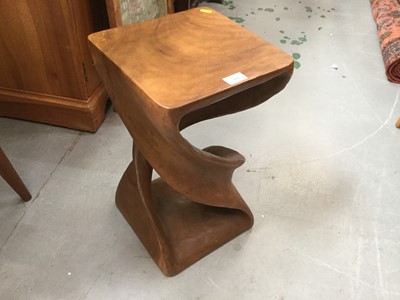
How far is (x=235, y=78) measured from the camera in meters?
0.79

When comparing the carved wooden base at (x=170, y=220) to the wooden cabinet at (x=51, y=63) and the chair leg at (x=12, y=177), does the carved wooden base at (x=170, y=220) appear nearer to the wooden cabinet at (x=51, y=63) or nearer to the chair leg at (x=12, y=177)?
the chair leg at (x=12, y=177)

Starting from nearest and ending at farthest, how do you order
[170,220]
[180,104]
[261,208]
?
[180,104] < [170,220] < [261,208]

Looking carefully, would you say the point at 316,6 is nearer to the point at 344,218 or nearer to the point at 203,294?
the point at 344,218

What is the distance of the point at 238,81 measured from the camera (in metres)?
0.78

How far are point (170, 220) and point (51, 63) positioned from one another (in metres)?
0.79

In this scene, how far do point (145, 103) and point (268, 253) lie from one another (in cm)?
72

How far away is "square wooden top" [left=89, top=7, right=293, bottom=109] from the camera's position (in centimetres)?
76

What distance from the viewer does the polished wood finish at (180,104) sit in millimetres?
768

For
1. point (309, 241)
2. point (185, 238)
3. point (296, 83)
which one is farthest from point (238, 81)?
point (296, 83)

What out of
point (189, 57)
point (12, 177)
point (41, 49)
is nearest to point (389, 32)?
point (189, 57)

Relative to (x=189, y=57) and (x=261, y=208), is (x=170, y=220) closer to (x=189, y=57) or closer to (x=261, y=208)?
(x=261, y=208)

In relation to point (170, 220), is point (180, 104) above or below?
above

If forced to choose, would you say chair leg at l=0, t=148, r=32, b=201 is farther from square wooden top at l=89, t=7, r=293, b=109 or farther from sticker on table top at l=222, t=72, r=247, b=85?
sticker on table top at l=222, t=72, r=247, b=85

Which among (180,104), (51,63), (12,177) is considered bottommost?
(12,177)
